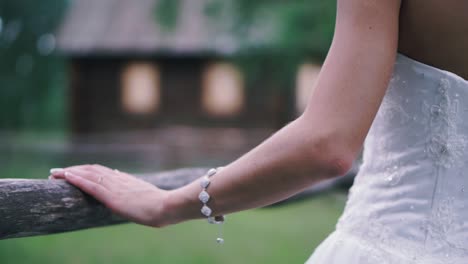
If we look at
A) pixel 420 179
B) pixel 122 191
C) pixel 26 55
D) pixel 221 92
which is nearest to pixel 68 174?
pixel 122 191

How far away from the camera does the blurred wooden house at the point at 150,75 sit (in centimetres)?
1898

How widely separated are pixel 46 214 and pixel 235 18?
12408 millimetres

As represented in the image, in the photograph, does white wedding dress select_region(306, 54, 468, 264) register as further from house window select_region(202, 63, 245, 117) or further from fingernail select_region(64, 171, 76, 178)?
house window select_region(202, 63, 245, 117)

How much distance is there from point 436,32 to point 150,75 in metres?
19.6

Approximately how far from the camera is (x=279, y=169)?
1044mm

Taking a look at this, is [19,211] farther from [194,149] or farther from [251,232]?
[194,149]

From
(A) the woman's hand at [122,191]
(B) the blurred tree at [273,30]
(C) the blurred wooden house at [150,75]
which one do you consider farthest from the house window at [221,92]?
(A) the woman's hand at [122,191]

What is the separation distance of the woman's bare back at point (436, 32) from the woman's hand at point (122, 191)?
1.66ft

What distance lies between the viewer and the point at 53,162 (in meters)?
16.4

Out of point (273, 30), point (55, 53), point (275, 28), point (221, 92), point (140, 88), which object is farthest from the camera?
point (55, 53)

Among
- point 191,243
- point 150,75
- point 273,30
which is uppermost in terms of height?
point 273,30

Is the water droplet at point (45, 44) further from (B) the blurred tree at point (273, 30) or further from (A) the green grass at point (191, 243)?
(A) the green grass at point (191, 243)

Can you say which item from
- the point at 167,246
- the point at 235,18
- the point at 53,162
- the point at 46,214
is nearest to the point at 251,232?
the point at 167,246

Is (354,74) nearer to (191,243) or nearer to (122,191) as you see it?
(122,191)
